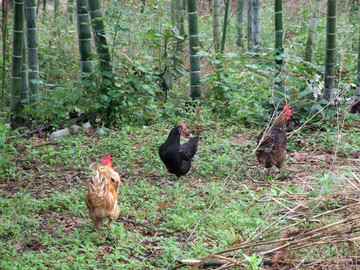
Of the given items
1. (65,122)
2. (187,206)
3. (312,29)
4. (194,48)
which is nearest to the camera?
(187,206)

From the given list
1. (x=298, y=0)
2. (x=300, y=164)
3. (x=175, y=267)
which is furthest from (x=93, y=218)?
(x=298, y=0)

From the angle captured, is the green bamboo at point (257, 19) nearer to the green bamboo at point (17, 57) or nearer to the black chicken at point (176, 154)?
the black chicken at point (176, 154)

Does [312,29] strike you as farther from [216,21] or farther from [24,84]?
[24,84]

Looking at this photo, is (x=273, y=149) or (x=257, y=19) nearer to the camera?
(x=273, y=149)

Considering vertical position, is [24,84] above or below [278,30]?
below

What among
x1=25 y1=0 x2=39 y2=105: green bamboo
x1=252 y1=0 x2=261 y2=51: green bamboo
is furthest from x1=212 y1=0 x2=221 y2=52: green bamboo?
x1=25 y1=0 x2=39 y2=105: green bamboo

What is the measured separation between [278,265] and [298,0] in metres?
13.5

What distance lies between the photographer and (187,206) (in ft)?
13.8

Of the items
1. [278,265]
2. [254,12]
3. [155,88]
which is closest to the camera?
[278,265]

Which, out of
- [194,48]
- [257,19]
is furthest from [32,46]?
[257,19]

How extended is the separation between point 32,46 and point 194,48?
7.71ft

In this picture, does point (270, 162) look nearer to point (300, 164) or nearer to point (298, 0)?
point (300, 164)

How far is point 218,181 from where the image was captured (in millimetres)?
4828

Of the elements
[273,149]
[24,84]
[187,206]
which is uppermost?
[24,84]
